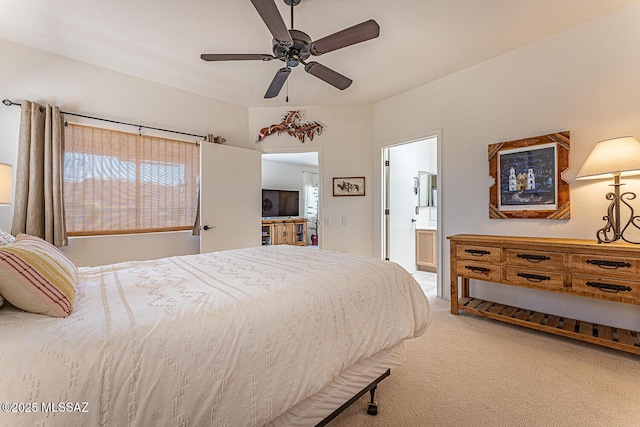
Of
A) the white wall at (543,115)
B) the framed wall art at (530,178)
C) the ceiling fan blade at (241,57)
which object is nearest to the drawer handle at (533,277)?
the white wall at (543,115)

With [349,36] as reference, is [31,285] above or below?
below

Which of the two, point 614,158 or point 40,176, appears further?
point 40,176

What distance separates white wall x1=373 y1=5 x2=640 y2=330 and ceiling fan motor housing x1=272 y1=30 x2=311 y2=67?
2.08 m

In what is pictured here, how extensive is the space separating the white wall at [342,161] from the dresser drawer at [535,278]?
1864 mm

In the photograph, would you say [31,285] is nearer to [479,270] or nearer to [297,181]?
[479,270]

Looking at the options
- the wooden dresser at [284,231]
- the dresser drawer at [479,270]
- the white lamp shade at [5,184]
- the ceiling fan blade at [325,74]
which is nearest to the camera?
the white lamp shade at [5,184]

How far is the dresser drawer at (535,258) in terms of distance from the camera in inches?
89.6

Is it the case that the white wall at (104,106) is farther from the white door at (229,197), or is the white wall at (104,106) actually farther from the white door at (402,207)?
the white door at (402,207)

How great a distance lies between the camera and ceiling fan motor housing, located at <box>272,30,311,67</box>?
1941 mm

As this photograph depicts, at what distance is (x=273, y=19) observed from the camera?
5.30 ft

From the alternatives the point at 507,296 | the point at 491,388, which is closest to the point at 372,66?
the point at 507,296

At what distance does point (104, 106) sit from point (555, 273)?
4.61 m

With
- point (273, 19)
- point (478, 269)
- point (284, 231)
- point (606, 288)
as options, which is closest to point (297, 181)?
point (284, 231)

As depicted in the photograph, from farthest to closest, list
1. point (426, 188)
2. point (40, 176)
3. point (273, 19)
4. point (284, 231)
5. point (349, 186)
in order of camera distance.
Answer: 1. point (284, 231)
2. point (426, 188)
3. point (349, 186)
4. point (40, 176)
5. point (273, 19)
